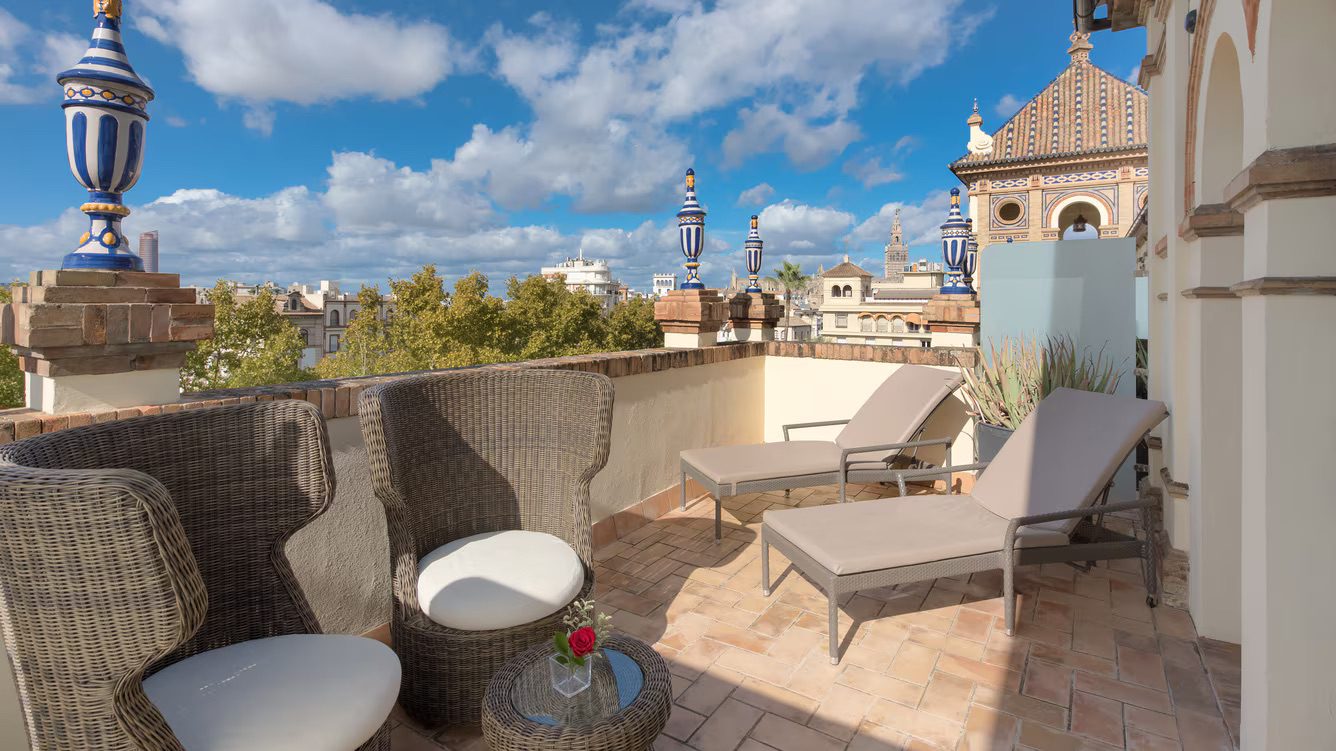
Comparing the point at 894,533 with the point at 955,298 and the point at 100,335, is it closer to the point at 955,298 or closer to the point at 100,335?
the point at 100,335

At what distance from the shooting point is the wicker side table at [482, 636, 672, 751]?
4.89 ft

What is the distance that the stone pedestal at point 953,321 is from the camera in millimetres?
5320

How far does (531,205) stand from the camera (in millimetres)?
63688

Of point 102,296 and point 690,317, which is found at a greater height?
point 690,317

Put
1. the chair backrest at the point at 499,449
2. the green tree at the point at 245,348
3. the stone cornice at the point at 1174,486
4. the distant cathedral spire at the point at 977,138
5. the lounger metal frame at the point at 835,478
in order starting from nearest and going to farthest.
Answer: the chair backrest at the point at 499,449 < the stone cornice at the point at 1174,486 < the lounger metal frame at the point at 835,478 < the distant cathedral spire at the point at 977,138 < the green tree at the point at 245,348

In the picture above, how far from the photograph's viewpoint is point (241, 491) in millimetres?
1839

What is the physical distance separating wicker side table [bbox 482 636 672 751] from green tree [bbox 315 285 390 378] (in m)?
31.0

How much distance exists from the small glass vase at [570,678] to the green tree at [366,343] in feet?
102

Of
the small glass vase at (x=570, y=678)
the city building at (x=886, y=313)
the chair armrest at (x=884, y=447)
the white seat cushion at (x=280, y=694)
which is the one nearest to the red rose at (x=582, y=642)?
the small glass vase at (x=570, y=678)

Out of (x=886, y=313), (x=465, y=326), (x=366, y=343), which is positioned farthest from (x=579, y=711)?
(x=366, y=343)

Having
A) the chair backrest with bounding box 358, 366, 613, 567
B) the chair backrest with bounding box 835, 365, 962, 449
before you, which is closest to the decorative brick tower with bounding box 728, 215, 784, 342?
the chair backrest with bounding box 835, 365, 962, 449

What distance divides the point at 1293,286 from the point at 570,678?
188cm

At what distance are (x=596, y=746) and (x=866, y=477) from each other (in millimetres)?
2780

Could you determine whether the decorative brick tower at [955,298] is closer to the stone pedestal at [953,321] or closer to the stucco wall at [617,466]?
the stone pedestal at [953,321]
